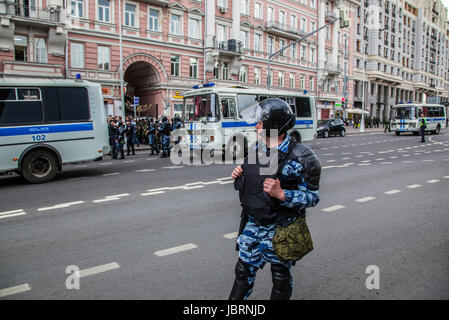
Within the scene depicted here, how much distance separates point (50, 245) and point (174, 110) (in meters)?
26.4

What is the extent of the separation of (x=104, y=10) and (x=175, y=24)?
622 cm

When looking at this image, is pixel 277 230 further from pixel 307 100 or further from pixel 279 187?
pixel 307 100

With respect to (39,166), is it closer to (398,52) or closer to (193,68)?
(193,68)

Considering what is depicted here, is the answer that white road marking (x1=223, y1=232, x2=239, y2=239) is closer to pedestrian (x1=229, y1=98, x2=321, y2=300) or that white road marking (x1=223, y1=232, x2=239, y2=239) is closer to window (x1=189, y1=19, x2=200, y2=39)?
pedestrian (x1=229, y1=98, x2=321, y2=300)

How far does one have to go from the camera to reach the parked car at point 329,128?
3064 cm

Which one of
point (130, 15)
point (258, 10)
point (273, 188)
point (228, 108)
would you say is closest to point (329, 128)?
point (258, 10)

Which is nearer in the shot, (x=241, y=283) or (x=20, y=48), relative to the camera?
(x=241, y=283)

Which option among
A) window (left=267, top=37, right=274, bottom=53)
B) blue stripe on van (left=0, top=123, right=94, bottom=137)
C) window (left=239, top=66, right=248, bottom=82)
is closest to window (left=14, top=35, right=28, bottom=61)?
blue stripe on van (left=0, top=123, right=94, bottom=137)

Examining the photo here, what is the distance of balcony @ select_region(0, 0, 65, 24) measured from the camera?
862 inches

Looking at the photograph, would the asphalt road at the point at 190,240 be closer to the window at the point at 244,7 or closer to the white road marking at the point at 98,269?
the white road marking at the point at 98,269

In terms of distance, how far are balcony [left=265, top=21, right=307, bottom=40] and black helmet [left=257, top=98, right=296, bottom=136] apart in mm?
38300

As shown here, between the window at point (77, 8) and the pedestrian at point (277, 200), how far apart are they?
27.0 metres

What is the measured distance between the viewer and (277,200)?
2393 millimetres

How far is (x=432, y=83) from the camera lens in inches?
3509
